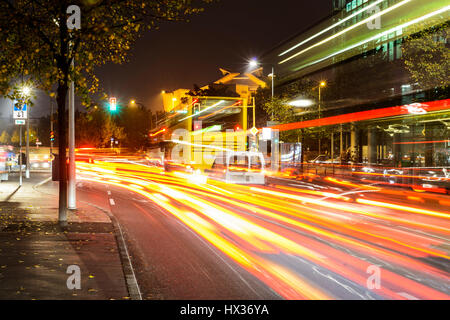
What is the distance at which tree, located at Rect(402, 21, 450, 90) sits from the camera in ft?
59.6

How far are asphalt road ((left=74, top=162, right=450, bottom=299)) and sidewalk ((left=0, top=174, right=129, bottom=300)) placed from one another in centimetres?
53

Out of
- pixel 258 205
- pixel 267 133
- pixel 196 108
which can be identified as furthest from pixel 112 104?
pixel 258 205

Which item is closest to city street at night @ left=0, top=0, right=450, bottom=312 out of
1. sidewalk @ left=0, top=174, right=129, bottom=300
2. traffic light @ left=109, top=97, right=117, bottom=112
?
sidewalk @ left=0, top=174, right=129, bottom=300

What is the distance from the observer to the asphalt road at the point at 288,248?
627 centimetres

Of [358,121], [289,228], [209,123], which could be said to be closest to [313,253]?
[289,228]

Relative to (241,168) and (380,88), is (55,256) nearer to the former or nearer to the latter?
(380,88)

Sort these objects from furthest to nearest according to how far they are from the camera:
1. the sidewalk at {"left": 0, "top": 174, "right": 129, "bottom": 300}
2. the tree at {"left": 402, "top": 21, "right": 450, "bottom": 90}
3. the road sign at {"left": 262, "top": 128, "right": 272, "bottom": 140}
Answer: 1. the road sign at {"left": 262, "top": 128, "right": 272, "bottom": 140}
2. the tree at {"left": 402, "top": 21, "right": 450, "bottom": 90}
3. the sidewalk at {"left": 0, "top": 174, "right": 129, "bottom": 300}

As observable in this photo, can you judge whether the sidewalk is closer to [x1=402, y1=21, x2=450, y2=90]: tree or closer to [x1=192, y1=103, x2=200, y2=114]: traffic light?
[x1=192, y1=103, x2=200, y2=114]: traffic light

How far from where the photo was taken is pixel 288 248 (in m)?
9.09

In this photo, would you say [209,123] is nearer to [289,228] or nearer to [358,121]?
[358,121]

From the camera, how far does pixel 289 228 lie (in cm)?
1157

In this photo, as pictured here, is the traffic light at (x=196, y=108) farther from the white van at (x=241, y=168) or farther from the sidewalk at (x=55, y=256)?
the sidewalk at (x=55, y=256)

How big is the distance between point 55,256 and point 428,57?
18435mm

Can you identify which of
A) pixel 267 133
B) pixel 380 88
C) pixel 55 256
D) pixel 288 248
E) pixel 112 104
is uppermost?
pixel 112 104
